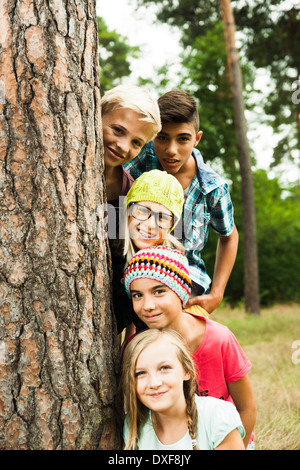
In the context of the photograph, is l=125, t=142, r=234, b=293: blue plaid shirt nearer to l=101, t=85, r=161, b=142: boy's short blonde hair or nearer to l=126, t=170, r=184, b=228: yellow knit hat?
l=126, t=170, r=184, b=228: yellow knit hat

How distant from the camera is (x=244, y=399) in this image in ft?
7.17

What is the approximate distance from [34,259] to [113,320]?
0.49 m

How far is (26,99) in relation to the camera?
1.71 metres

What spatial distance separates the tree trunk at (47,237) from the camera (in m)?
1.70

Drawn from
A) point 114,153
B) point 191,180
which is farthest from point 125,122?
point 191,180

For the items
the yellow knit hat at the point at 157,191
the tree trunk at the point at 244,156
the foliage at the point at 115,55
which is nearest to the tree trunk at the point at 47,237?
the yellow knit hat at the point at 157,191

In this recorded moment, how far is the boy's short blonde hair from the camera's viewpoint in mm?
2326

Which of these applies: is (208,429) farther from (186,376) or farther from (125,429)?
(125,429)

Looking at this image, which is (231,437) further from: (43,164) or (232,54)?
(232,54)

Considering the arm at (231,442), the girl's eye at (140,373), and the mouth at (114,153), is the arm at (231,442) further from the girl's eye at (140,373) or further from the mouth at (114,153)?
the mouth at (114,153)

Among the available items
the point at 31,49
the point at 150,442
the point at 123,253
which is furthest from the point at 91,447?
the point at 31,49

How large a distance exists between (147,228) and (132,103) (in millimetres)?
668

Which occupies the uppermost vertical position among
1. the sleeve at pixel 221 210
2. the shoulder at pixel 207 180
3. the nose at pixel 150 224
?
the shoulder at pixel 207 180

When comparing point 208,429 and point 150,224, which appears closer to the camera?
point 208,429
